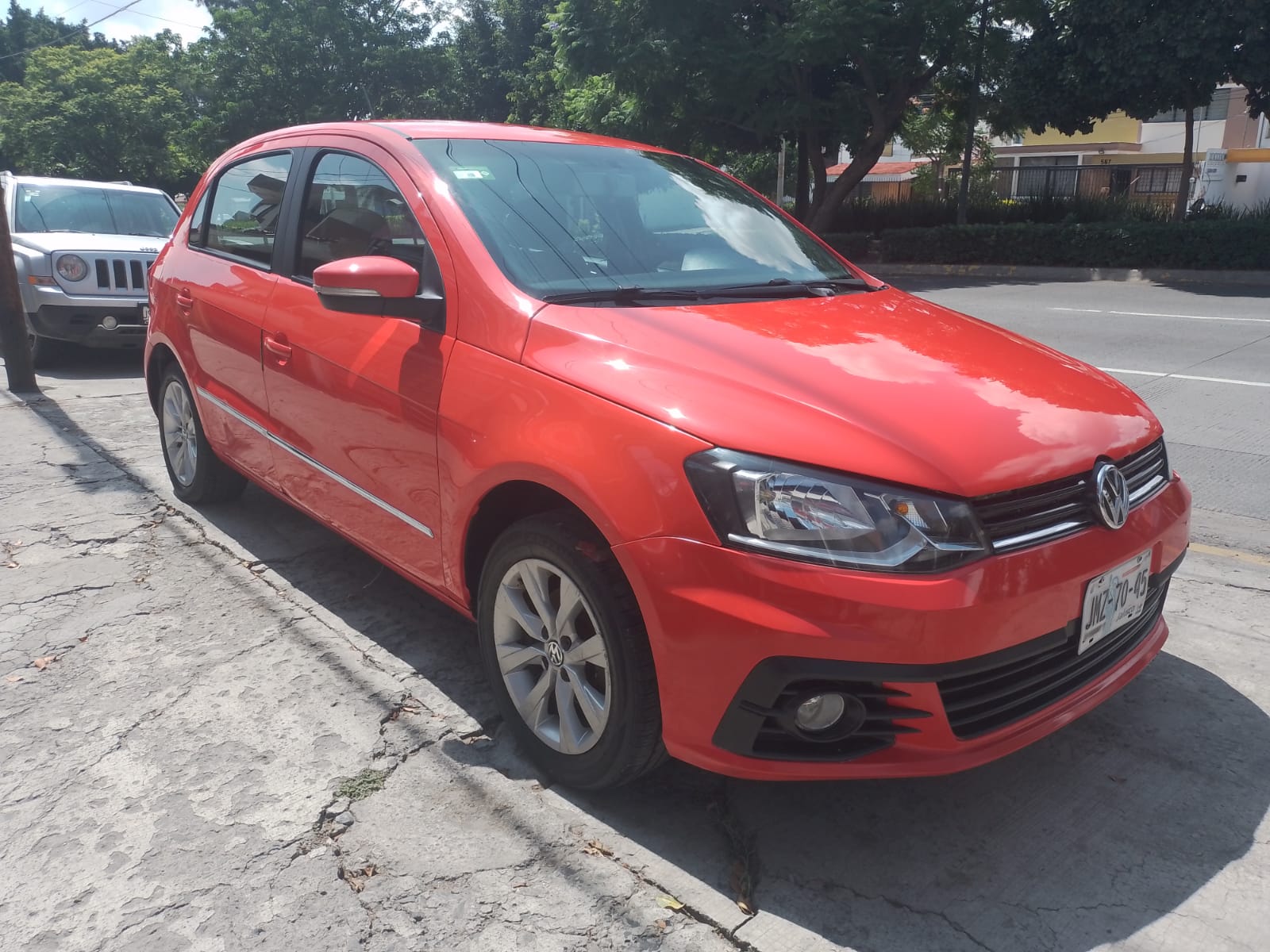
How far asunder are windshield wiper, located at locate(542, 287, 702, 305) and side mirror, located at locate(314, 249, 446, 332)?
0.36m

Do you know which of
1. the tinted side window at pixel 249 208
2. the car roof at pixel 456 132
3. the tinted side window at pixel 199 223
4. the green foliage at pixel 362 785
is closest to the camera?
the green foliage at pixel 362 785

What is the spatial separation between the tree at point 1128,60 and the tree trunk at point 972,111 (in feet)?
2.75

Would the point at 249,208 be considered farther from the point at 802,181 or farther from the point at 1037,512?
the point at 802,181

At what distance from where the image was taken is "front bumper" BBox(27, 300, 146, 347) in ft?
28.5

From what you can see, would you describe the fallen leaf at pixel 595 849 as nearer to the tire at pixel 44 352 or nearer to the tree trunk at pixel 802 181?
the tire at pixel 44 352

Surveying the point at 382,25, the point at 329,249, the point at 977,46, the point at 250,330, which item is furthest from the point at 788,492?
the point at 382,25

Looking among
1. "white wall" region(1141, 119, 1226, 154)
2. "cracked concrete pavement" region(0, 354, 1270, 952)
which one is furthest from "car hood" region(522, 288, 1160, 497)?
"white wall" region(1141, 119, 1226, 154)

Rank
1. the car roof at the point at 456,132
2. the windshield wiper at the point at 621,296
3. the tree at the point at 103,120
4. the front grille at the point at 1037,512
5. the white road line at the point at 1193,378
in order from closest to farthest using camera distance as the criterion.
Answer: the front grille at the point at 1037,512, the windshield wiper at the point at 621,296, the car roof at the point at 456,132, the white road line at the point at 1193,378, the tree at the point at 103,120

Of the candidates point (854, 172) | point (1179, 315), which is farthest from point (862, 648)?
point (854, 172)

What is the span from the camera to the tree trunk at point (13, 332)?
7.86 m

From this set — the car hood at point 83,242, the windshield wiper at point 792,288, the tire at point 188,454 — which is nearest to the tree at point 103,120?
the car hood at point 83,242

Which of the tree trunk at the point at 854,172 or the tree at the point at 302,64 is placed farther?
the tree at the point at 302,64

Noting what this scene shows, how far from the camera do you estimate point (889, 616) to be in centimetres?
208

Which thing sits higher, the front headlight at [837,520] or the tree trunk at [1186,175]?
the tree trunk at [1186,175]
